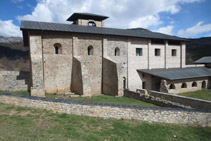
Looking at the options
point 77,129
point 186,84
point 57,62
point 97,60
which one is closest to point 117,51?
point 97,60

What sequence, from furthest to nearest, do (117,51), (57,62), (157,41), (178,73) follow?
(157,41)
(178,73)
(117,51)
(57,62)

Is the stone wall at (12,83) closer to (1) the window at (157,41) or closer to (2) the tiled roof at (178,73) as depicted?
(2) the tiled roof at (178,73)

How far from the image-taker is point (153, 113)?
688cm

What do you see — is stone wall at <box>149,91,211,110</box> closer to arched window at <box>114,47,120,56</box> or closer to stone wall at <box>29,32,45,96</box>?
arched window at <box>114,47,120,56</box>

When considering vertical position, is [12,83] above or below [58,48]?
below

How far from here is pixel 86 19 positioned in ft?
66.3

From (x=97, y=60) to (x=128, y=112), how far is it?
9.25 meters

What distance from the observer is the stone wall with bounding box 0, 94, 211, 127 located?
22.1 feet

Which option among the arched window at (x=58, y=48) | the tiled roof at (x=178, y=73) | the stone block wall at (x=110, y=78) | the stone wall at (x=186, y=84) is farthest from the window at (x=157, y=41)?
the arched window at (x=58, y=48)

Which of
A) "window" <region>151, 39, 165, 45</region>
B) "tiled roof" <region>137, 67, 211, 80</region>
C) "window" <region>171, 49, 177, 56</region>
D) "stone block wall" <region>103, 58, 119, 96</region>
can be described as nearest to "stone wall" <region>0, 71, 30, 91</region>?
"stone block wall" <region>103, 58, 119, 96</region>

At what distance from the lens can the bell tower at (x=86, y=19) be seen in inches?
774

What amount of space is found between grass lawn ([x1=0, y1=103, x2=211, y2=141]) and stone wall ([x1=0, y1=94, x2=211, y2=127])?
26cm

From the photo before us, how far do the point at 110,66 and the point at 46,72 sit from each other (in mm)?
6090

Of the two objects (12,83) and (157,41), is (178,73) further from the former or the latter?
(12,83)
